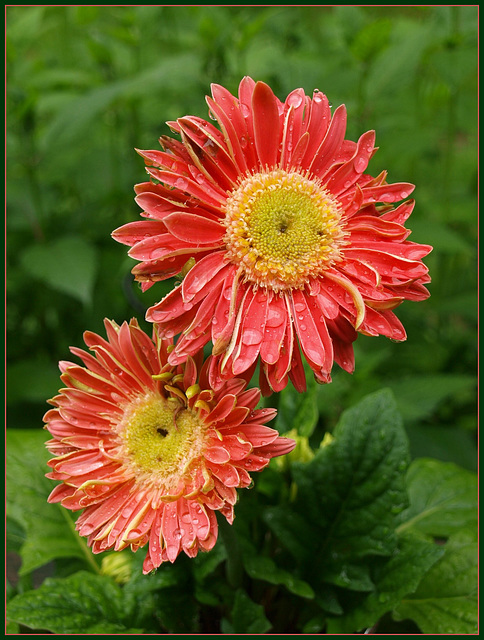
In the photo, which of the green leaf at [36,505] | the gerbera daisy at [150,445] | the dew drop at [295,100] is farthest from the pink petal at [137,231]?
the green leaf at [36,505]

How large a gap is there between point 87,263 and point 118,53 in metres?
0.84

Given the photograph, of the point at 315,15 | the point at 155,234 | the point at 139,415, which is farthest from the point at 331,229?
the point at 315,15

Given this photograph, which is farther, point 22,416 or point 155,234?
point 22,416

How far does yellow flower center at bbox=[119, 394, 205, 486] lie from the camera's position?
767 mm

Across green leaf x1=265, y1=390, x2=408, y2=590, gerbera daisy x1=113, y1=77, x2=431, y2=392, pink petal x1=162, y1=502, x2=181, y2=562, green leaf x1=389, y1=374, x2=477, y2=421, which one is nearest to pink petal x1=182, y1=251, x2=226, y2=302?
gerbera daisy x1=113, y1=77, x2=431, y2=392

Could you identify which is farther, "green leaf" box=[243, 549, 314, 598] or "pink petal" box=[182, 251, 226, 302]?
"green leaf" box=[243, 549, 314, 598]

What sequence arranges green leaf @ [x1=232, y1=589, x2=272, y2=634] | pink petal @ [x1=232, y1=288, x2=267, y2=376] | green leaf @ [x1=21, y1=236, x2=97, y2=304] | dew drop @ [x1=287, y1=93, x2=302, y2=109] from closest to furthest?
1. pink petal @ [x1=232, y1=288, x2=267, y2=376]
2. dew drop @ [x1=287, y1=93, x2=302, y2=109]
3. green leaf @ [x1=232, y1=589, x2=272, y2=634]
4. green leaf @ [x1=21, y1=236, x2=97, y2=304]

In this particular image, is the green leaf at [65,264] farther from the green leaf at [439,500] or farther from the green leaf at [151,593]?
the green leaf at [439,500]

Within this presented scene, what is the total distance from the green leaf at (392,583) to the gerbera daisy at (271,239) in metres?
0.37

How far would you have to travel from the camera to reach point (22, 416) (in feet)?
5.31

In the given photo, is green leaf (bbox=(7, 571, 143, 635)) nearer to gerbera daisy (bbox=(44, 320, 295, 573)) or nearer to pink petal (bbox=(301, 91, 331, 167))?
gerbera daisy (bbox=(44, 320, 295, 573))

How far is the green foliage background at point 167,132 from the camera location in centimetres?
146

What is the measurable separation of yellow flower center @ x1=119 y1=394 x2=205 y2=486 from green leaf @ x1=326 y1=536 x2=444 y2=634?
0.38 metres

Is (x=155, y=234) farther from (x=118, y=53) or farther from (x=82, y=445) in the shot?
(x=118, y=53)
